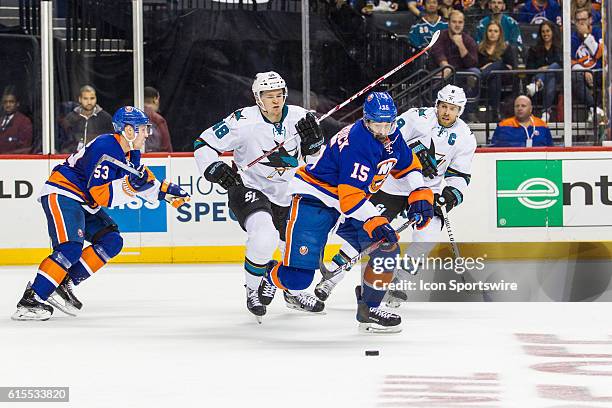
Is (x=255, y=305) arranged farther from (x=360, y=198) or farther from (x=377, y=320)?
(x=360, y=198)

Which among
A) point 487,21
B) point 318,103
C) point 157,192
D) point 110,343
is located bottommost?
point 110,343

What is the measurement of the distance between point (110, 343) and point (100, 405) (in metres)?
1.60

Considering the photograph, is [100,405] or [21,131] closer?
[100,405]

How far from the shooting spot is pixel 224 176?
20.5ft

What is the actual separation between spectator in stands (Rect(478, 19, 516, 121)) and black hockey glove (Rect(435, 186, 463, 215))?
2839mm

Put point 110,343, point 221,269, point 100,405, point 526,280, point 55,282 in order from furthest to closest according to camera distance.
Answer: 1. point 221,269
2. point 526,280
3. point 55,282
4. point 110,343
5. point 100,405

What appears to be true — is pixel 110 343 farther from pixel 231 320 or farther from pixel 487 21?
pixel 487 21

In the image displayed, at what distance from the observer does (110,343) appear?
5551 millimetres

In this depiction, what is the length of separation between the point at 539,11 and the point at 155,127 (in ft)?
9.93

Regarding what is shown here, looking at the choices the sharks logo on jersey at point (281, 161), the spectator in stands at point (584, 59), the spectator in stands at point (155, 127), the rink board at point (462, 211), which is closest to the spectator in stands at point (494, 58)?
the spectator in stands at point (584, 59)

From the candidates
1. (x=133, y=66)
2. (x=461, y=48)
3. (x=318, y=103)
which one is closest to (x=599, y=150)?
(x=461, y=48)

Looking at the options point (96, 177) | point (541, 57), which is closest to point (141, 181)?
point (96, 177)

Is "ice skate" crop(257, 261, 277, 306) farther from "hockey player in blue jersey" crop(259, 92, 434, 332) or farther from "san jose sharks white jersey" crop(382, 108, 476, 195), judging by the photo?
"san jose sharks white jersey" crop(382, 108, 476, 195)

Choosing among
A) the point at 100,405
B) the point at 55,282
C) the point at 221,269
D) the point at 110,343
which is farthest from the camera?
the point at 221,269
